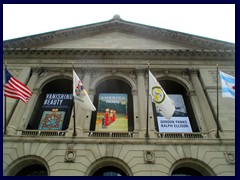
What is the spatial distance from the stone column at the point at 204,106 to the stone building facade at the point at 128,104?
0.08m

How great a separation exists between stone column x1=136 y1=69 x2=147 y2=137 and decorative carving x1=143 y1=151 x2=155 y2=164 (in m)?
1.57

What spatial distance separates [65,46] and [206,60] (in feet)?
47.8

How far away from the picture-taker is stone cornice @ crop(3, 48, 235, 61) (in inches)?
917

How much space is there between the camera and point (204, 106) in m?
19.2

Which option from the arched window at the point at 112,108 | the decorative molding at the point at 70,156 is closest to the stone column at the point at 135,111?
the arched window at the point at 112,108

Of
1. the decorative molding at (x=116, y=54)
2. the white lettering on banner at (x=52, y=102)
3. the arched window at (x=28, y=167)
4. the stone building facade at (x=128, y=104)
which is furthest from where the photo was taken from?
the decorative molding at (x=116, y=54)

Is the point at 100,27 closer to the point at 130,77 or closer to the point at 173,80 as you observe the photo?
the point at 130,77

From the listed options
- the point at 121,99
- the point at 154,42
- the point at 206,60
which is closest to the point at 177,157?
the point at 121,99

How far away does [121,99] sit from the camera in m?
20.5

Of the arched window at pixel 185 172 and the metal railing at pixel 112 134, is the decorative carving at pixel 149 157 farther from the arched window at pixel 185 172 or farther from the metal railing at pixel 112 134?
the metal railing at pixel 112 134

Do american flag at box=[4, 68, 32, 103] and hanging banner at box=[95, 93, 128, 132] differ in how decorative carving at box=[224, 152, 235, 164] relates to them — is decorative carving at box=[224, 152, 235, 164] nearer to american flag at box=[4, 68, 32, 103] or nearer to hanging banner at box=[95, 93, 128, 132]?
hanging banner at box=[95, 93, 128, 132]

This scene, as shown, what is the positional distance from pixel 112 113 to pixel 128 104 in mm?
3107

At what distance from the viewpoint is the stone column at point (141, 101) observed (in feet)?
57.5

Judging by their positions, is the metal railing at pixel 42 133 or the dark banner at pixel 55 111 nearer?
the metal railing at pixel 42 133
